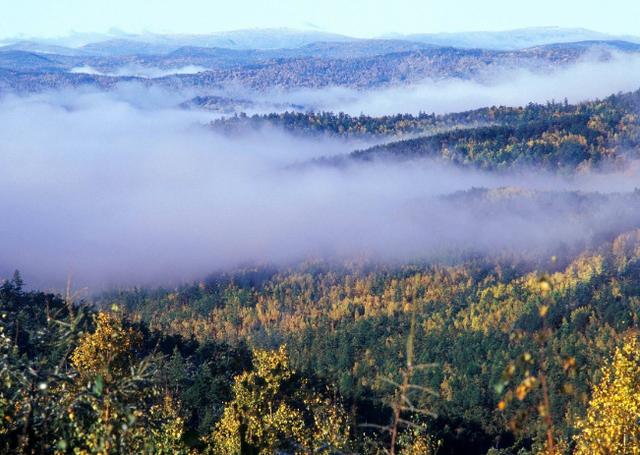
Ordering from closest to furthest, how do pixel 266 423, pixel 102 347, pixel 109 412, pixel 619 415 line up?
pixel 109 412
pixel 619 415
pixel 266 423
pixel 102 347

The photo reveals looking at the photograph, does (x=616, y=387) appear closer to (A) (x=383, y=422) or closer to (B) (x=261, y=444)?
(B) (x=261, y=444)

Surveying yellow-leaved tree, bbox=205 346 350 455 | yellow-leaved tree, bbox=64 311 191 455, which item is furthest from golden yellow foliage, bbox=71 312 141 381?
yellow-leaved tree, bbox=64 311 191 455

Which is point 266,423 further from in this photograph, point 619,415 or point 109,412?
point 109,412

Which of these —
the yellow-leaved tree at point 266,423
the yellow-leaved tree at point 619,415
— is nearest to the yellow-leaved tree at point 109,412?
the yellow-leaved tree at point 266,423

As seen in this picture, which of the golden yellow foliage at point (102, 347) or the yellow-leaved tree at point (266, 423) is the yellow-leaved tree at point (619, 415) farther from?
the golden yellow foliage at point (102, 347)

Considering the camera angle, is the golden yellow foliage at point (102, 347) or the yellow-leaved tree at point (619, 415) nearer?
the yellow-leaved tree at point (619, 415)

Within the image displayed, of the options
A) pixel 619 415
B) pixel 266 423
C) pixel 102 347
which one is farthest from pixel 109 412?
pixel 102 347

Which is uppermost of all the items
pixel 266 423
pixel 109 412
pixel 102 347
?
pixel 109 412

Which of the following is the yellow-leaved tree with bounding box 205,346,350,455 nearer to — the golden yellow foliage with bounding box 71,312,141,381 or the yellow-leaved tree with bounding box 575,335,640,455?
the golden yellow foliage with bounding box 71,312,141,381

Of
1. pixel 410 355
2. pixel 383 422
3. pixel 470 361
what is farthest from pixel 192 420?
pixel 470 361
